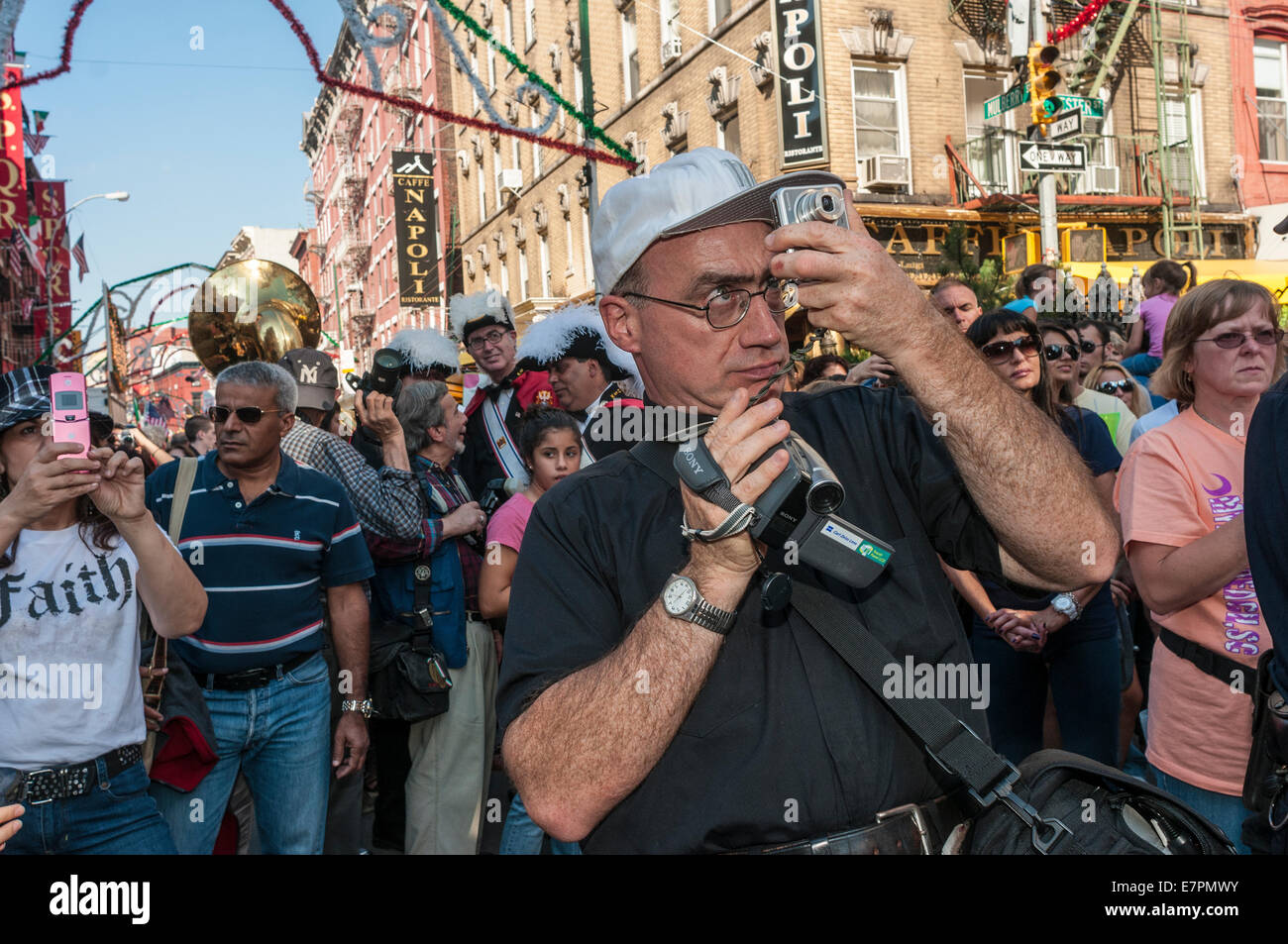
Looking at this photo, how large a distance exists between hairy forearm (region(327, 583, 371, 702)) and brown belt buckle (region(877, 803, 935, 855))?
3171 millimetres

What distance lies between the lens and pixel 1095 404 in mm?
5590

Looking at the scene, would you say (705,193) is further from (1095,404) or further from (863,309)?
(1095,404)

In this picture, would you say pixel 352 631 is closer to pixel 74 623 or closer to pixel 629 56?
pixel 74 623

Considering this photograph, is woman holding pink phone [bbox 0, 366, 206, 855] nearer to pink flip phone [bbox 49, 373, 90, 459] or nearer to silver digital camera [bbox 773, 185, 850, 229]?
pink flip phone [bbox 49, 373, 90, 459]

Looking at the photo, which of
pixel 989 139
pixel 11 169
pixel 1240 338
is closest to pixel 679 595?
pixel 1240 338

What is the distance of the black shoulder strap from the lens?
155 centimetres

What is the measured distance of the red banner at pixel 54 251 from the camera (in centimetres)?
3194

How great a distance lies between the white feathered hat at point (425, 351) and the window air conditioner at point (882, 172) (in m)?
12.4

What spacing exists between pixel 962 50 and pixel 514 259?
1639cm

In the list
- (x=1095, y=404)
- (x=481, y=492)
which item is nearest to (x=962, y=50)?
(x=1095, y=404)

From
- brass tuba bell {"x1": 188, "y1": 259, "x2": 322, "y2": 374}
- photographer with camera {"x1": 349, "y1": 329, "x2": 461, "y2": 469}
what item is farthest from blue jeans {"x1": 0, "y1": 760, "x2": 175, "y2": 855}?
brass tuba bell {"x1": 188, "y1": 259, "x2": 322, "y2": 374}

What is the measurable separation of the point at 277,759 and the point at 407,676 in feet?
2.36

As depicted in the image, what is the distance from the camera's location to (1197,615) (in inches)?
118

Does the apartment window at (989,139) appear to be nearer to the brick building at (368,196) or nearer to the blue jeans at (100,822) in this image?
the blue jeans at (100,822)
